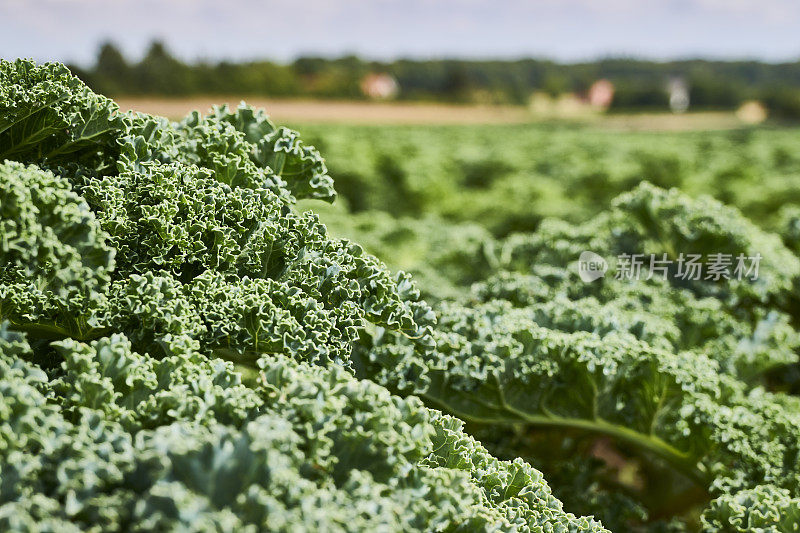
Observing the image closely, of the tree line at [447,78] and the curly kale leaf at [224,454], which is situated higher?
the tree line at [447,78]

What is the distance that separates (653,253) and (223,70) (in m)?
37.9

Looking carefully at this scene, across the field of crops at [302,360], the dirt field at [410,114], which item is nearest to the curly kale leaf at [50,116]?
the field of crops at [302,360]

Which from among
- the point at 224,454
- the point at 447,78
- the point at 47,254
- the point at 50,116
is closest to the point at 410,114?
the point at 447,78

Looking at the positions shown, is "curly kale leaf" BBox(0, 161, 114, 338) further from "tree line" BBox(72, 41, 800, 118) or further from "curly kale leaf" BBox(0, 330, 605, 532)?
"tree line" BBox(72, 41, 800, 118)

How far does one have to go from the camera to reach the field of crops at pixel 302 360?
5.28 ft

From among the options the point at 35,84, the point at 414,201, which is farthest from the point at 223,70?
the point at 35,84

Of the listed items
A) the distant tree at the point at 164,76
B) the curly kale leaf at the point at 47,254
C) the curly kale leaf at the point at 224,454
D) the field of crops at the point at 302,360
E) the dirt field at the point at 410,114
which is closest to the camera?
the curly kale leaf at the point at 224,454

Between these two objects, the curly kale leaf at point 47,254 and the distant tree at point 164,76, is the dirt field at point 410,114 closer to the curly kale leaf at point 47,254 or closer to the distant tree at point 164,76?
the distant tree at point 164,76

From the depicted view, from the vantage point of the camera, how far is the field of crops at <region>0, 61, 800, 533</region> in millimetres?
1610

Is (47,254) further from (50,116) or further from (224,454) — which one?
(224,454)

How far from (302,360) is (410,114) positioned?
46408 millimetres

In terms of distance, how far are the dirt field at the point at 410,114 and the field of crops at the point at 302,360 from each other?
16101mm

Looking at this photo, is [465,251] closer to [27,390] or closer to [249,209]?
[249,209]

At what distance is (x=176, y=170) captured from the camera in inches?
96.5
